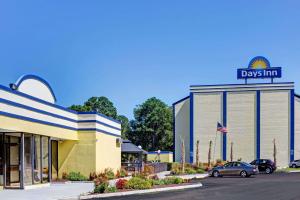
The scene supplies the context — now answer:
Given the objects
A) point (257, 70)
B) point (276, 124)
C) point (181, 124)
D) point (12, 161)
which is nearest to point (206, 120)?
point (181, 124)

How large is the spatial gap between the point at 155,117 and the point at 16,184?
232 feet

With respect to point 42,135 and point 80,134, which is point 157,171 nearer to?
point 80,134

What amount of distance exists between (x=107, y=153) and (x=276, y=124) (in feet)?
122

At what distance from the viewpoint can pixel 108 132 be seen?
37375 millimetres

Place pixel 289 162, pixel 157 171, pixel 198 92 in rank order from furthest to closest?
pixel 198 92 → pixel 289 162 → pixel 157 171

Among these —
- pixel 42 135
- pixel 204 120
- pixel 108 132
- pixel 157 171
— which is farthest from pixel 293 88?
pixel 42 135

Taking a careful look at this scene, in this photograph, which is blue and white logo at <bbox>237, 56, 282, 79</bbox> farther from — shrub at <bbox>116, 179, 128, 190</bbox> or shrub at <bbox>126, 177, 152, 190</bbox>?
shrub at <bbox>116, 179, 128, 190</bbox>

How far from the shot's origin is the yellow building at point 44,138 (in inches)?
961

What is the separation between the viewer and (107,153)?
121 ft

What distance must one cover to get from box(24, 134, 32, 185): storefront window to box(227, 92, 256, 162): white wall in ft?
153

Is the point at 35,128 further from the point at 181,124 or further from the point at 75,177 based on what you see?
the point at 181,124

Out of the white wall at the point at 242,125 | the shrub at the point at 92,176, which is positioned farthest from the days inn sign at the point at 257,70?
the shrub at the point at 92,176

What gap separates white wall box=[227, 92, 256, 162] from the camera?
6888 centimetres

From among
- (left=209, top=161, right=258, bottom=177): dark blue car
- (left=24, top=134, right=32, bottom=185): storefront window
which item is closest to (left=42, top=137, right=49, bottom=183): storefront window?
(left=24, top=134, right=32, bottom=185): storefront window
